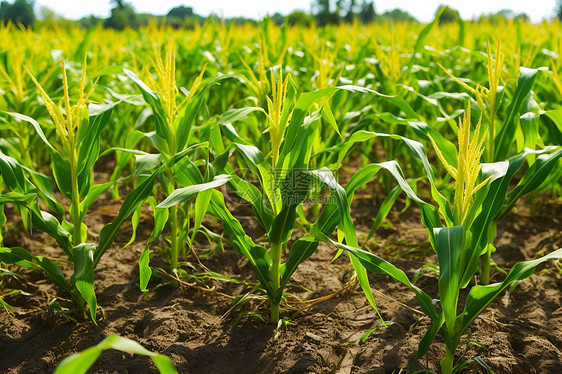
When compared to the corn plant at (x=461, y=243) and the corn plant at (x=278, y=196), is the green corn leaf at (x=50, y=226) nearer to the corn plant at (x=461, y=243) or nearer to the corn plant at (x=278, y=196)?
the corn plant at (x=278, y=196)

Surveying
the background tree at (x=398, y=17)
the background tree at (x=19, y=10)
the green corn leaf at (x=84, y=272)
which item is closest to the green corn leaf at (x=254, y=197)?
the green corn leaf at (x=84, y=272)

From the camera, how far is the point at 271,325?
216 centimetres

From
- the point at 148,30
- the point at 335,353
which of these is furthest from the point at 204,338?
the point at 148,30

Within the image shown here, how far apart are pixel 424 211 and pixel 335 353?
675 mm

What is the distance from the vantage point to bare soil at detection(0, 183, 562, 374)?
75.7 inches

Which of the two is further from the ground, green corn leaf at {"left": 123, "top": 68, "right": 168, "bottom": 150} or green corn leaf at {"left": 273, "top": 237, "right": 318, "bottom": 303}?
green corn leaf at {"left": 123, "top": 68, "right": 168, "bottom": 150}

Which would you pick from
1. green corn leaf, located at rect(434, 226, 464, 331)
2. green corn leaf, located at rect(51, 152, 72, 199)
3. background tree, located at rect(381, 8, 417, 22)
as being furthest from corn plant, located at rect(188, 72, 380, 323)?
background tree, located at rect(381, 8, 417, 22)

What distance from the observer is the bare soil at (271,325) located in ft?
6.31

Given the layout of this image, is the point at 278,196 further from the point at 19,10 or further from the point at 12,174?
the point at 19,10

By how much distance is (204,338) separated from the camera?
210 cm

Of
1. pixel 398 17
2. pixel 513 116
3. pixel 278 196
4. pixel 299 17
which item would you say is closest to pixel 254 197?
pixel 278 196

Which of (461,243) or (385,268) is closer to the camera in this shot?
(461,243)

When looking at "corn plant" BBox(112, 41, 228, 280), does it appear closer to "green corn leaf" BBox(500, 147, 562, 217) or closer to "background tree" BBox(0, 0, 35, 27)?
"green corn leaf" BBox(500, 147, 562, 217)

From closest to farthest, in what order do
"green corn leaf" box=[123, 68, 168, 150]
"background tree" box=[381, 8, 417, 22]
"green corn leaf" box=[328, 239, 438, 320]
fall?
"green corn leaf" box=[328, 239, 438, 320], "green corn leaf" box=[123, 68, 168, 150], "background tree" box=[381, 8, 417, 22]
